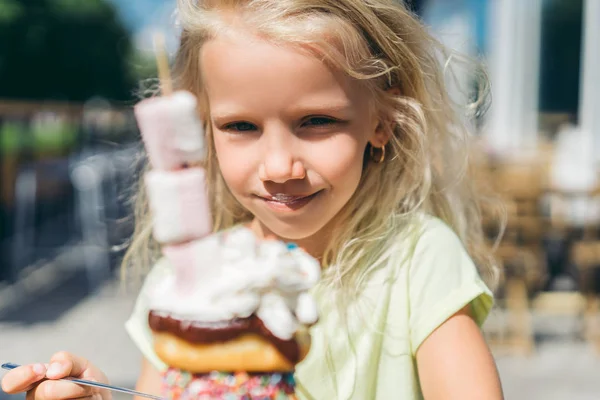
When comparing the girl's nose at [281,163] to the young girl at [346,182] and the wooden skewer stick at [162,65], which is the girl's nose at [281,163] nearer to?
the young girl at [346,182]

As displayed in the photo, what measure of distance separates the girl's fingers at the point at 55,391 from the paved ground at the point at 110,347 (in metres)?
2.49

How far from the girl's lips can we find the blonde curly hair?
8.1 inches

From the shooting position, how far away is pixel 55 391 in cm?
113

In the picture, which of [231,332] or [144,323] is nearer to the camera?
[231,332]

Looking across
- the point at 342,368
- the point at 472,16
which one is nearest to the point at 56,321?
the point at 342,368

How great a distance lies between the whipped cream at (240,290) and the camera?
999 millimetres

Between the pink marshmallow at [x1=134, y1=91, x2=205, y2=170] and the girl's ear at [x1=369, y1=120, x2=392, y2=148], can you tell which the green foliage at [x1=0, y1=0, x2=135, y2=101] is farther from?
the pink marshmallow at [x1=134, y1=91, x2=205, y2=170]

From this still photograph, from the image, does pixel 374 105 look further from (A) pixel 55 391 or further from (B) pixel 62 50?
(B) pixel 62 50

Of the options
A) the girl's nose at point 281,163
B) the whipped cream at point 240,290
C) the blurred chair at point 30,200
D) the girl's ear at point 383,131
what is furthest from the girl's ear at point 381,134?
the blurred chair at point 30,200

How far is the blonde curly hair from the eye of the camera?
1.28 m

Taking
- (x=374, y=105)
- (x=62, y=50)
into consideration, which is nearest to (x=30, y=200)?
(x=374, y=105)

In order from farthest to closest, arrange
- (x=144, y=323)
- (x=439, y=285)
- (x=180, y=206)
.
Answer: (x=144, y=323) → (x=439, y=285) → (x=180, y=206)

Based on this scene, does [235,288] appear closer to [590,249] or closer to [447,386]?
[447,386]

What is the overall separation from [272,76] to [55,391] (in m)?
0.60
